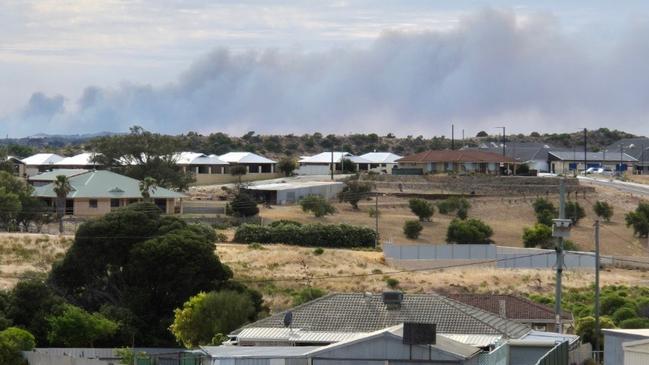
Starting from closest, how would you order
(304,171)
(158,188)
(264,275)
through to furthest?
(264,275), (158,188), (304,171)

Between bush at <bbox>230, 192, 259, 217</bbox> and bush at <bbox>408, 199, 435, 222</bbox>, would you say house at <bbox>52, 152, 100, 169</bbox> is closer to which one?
bush at <bbox>230, 192, 259, 217</bbox>

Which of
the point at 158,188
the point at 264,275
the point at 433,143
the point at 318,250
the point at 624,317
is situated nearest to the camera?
the point at 624,317

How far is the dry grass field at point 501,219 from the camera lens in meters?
91.9

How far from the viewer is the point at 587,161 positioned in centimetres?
14962

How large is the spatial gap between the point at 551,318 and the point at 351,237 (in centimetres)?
3266

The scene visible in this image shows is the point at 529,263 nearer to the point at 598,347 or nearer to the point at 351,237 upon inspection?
the point at 351,237

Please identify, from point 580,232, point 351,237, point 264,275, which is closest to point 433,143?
point 580,232

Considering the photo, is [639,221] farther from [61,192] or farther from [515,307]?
[515,307]

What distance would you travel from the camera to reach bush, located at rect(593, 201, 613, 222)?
4063 inches

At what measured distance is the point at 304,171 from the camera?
138m

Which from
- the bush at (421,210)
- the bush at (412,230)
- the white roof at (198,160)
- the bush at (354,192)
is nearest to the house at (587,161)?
the white roof at (198,160)

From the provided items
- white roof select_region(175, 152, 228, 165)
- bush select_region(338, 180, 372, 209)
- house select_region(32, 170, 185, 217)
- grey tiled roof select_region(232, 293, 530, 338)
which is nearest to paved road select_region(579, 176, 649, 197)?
bush select_region(338, 180, 372, 209)

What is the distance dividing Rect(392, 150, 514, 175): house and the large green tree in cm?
2370

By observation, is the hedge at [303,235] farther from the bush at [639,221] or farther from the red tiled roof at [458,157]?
the red tiled roof at [458,157]
